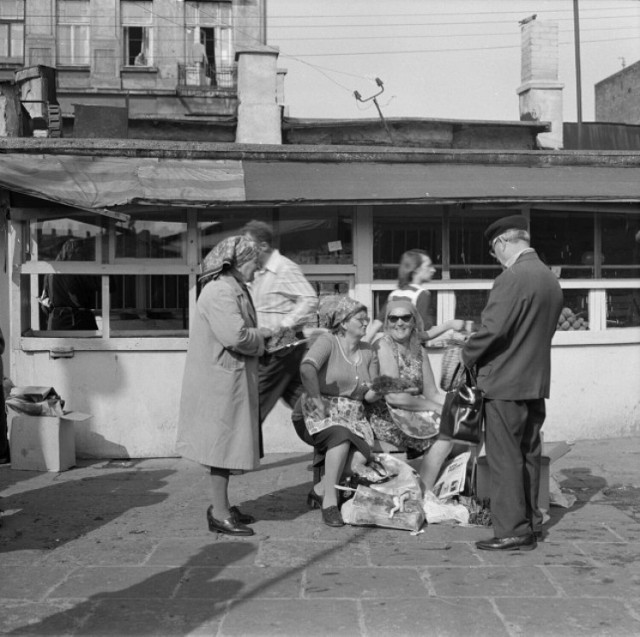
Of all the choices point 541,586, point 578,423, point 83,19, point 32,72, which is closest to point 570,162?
point 578,423

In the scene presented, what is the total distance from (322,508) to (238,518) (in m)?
0.60

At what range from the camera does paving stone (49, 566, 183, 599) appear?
514 centimetres

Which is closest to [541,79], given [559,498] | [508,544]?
[559,498]

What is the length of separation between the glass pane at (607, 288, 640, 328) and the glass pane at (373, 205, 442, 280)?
1.95 m

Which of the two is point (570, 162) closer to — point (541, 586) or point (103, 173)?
point (103, 173)

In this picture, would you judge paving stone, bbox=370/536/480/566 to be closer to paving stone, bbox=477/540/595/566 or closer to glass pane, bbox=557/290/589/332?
paving stone, bbox=477/540/595/566

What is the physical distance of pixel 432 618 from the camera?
4734 mm

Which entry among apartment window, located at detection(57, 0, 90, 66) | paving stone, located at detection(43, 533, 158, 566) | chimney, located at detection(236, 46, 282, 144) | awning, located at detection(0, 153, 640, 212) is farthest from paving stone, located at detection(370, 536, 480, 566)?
apartment window, located at detection(57, 0, 90, 66)

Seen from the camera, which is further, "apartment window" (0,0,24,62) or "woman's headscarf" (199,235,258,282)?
"apartment window" (0,0,24,62)

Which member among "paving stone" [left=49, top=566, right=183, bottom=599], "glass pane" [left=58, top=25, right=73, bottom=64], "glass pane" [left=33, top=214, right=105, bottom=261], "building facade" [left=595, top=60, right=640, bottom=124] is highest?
"glass pane" [left=58, top=25, right=73, bottom=64]

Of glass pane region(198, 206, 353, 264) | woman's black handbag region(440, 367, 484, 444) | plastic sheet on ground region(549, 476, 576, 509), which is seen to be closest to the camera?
woman's black handbag region(440, 367, 484, 444)

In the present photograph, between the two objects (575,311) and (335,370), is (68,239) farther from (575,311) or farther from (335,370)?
(575,311)

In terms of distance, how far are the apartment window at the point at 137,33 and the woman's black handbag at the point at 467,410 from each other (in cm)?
2986

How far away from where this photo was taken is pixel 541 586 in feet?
17.1
